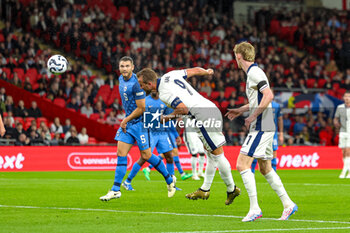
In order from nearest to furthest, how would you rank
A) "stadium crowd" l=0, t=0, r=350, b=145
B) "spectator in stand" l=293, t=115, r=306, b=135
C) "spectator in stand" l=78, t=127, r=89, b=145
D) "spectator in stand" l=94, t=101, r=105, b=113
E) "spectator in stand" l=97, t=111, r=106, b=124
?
"spectator in stand" l=78, t=127, r=89, b=145, "spectator in stand" l=97, t=111, r=106, b=124, "spectator in stand" l=94, t=101, r=105, b=113, "stadium crowd" l=0, t=0, r=350, b=145, "spectator in stand" l=293, t=115, r=306, b=135

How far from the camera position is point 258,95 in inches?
325

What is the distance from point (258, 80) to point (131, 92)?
3.40 meters

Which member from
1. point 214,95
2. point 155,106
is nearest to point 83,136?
point 214,95

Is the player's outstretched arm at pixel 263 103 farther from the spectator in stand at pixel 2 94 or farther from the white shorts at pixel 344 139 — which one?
the spectator in stand at pixel 2 94

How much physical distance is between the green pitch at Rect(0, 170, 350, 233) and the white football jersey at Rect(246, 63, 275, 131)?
1154 millimetres

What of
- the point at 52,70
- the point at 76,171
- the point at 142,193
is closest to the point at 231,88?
the point at 76,171

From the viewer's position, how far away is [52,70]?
1614cm

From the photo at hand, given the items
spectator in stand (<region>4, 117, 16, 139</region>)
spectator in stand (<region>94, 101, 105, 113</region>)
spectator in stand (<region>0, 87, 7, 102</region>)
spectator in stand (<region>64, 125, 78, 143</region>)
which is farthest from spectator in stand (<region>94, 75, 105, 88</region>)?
spectator in stand (<region>4, 117, 16, 139</region>)

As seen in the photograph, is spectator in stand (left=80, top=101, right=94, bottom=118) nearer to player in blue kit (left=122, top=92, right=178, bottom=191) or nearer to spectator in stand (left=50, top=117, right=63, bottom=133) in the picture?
spectator in stand (left=50, top=117, right=63, bottom=133)

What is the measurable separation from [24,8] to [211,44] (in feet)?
28.5

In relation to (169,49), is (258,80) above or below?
above

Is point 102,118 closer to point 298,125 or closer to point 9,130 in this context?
point 9,130

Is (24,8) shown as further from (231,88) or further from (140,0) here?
(231,88)

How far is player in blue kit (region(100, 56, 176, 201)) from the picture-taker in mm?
10945
